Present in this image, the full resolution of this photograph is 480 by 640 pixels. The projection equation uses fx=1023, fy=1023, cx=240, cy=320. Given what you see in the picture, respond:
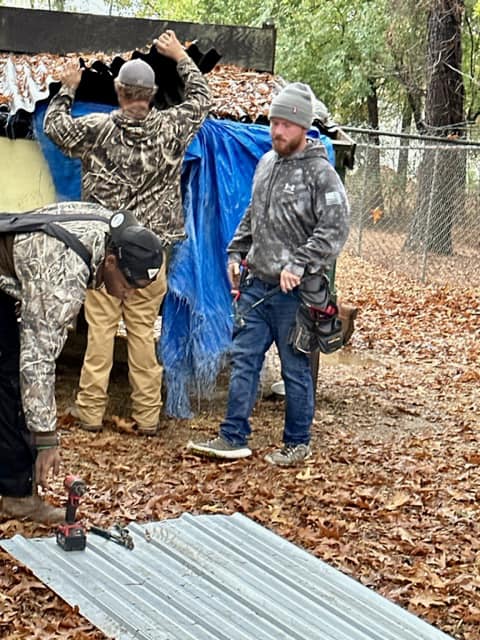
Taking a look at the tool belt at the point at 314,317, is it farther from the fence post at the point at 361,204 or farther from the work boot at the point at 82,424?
the fence post at the point at 361,204

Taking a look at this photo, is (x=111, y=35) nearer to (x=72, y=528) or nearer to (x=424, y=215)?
(x=72, y=528)

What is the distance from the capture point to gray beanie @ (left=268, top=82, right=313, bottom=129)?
5.77m

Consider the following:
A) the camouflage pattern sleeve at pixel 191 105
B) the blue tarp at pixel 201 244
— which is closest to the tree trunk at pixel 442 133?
the blue tarp at pixel 201 244

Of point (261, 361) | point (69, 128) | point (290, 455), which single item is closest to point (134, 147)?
point (69, 128)

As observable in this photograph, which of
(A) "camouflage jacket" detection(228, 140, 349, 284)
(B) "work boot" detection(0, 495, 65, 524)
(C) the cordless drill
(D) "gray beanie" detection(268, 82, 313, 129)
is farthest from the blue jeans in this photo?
(C) the cordless drill

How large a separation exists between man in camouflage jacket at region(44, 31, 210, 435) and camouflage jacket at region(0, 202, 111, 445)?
91.5 inches

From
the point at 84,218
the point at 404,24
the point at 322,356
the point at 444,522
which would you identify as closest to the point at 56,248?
the point at 84,218

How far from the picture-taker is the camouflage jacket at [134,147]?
6.16m

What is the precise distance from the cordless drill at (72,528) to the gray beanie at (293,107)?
2529mm

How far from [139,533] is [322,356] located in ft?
16.5

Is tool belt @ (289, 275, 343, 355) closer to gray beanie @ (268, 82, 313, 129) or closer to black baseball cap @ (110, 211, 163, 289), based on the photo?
gray beanie @ (268, 82, 313, 129)

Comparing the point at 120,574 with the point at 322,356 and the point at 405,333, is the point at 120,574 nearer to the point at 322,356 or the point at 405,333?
the point at 322,356

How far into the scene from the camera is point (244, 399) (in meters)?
6.07

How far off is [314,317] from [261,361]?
458 millimetres
